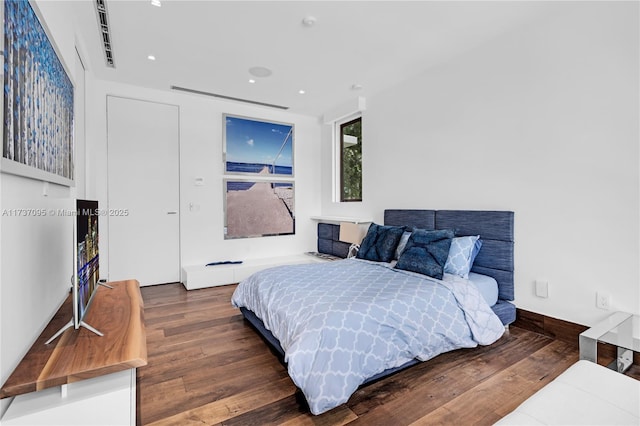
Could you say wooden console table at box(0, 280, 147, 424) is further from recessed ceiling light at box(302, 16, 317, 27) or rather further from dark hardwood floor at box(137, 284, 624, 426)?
recessed ceiling light at box(302, 16, 317, 27)

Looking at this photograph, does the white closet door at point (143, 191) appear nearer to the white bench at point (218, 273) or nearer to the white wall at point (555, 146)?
the white bench at point (218, 273)

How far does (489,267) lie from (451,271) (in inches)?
19.4

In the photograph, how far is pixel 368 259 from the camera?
3.48m

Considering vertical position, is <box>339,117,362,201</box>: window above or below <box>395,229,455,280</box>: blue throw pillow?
above

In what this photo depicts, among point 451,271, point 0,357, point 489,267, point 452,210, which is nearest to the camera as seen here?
point 0,357

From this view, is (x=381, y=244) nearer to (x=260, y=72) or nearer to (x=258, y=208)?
(x=258, y=208)

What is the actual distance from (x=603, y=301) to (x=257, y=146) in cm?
446

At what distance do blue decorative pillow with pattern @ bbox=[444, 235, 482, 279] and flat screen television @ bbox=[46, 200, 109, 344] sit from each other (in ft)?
8.51

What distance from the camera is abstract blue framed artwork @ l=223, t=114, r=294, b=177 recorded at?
15.7 feet

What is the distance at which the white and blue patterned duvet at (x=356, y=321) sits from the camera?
5.60 feet

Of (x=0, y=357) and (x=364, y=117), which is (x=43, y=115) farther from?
(x=364, y=117)

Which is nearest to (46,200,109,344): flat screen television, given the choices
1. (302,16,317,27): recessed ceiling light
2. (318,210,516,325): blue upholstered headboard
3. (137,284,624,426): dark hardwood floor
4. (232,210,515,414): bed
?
(137,284,624,426): dark hardwood floor

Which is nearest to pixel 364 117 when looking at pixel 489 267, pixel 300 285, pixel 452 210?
pixel 452 210

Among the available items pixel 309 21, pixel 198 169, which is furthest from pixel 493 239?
pixel 198 169
